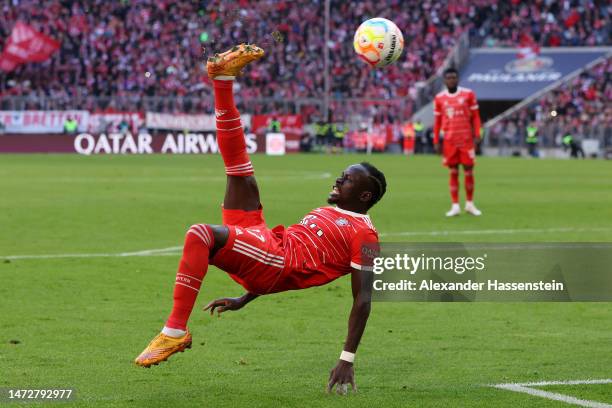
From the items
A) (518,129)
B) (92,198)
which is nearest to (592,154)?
(518,129)

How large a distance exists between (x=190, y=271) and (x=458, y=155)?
14406 mm

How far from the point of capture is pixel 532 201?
23875mm

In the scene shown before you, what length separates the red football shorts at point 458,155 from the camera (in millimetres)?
20453

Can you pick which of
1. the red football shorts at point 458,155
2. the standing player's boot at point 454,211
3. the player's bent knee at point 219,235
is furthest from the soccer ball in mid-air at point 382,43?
the red football shorts at point 458,155

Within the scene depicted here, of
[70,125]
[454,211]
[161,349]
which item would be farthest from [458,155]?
[70,125]

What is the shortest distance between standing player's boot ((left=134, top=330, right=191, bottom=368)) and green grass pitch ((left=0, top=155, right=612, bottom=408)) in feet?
0.92

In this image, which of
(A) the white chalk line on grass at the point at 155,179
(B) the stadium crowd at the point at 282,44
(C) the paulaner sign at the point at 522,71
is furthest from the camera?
(B) the stadium crowd at the point at 282,44

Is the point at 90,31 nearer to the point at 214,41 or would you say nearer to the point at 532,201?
the point at 532,201

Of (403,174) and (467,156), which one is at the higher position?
(467,156)

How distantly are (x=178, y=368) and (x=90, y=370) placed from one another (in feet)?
1.90

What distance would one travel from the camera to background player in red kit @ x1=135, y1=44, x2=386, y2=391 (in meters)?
6.63

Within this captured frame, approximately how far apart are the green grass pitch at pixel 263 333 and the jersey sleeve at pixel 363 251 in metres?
0.77

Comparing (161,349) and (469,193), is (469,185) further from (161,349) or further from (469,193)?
(161,349)

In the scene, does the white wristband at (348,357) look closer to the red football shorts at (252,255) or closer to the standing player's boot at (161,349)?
the red football shorts at (252,255)
